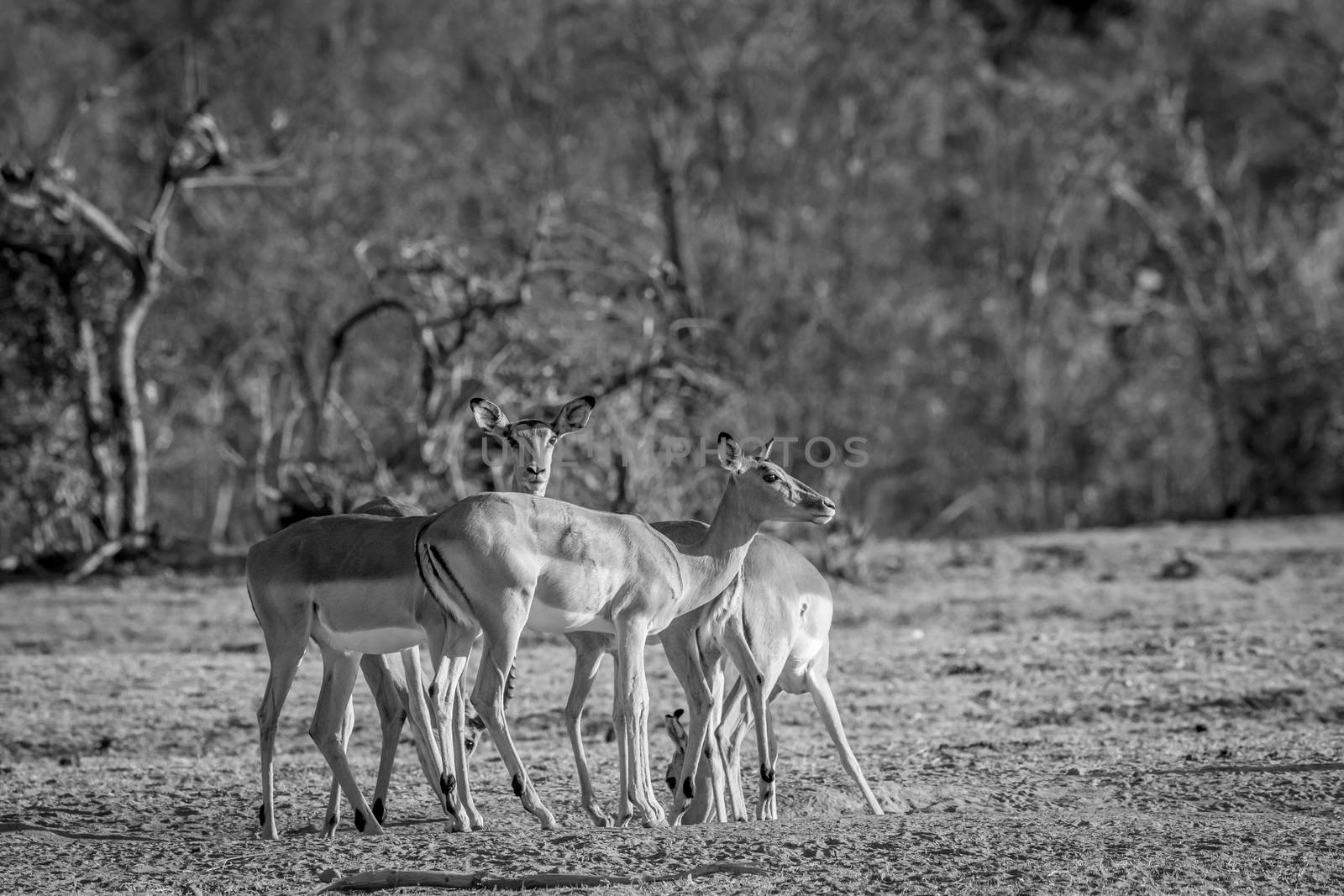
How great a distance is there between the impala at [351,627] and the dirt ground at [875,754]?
24 centimetres

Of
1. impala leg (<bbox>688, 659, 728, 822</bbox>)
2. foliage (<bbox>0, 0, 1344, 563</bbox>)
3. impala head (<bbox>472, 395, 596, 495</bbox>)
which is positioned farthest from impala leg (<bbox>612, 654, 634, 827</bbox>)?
foliage (<bbox>0, 0, 1344, 563</bbox>)

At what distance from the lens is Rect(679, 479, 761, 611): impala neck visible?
764 cm

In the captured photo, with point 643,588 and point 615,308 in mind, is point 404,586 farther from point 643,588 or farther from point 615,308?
point 615,308

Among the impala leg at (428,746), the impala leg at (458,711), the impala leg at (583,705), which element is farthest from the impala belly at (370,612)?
the impala leg at (583,705)

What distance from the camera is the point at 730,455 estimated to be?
26.6 feet

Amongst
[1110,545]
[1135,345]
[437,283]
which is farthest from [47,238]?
[1135,345]

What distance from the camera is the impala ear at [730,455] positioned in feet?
26.2

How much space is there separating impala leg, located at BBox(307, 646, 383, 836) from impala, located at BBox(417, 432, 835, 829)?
602 mm

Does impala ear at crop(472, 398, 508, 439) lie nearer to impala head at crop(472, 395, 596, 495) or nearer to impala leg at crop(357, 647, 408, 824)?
impala head at crop(472, 395, 596, 495)

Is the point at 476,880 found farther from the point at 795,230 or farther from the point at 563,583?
the point at 795,230

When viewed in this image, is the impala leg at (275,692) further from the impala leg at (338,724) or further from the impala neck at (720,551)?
the impala neck at (720,551)

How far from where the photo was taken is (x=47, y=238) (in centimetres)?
1706

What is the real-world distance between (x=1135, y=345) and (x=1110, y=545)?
9927 mm

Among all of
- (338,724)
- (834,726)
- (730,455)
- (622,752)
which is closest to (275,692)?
(338,724)
